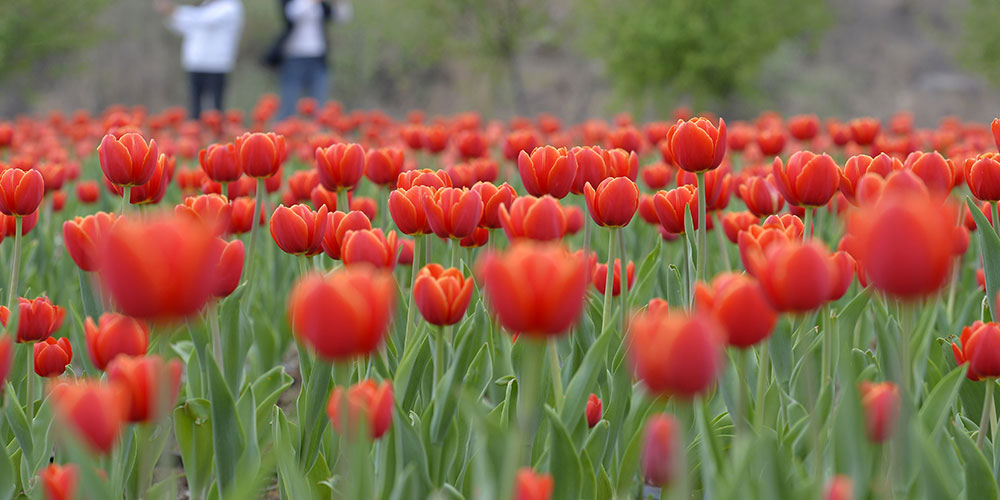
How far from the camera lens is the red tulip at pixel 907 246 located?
2.74ft

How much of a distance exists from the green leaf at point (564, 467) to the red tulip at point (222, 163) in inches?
45.6

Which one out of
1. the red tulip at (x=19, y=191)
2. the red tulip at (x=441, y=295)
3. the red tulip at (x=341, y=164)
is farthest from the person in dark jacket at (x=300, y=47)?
the red tulip at (x=441, y=295)

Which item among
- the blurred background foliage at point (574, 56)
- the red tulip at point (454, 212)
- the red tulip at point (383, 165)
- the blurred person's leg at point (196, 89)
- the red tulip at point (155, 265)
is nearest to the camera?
the red tulip at point (155, 265)

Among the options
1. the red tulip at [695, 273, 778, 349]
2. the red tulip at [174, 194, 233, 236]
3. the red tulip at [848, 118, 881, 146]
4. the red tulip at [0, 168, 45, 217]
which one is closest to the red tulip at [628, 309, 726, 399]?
the red tulip at [695, 273, 778, 349]

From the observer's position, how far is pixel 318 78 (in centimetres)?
919

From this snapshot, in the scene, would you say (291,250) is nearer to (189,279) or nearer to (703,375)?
(189,279)

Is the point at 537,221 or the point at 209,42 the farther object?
the point at 209,42

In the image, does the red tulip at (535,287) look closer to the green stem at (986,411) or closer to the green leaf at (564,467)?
the green leaf at (564,467)

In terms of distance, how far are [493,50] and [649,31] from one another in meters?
3.15

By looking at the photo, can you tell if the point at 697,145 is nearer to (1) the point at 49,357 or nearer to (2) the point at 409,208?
(2) the point at 409,208

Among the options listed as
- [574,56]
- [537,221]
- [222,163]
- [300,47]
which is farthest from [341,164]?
[574,56]

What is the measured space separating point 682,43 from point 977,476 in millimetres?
10113

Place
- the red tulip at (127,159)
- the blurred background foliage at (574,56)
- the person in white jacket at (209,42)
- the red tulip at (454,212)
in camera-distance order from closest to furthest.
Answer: the red tulip at (454,212)
the red tulip at (127,159)
the person in white jacket at (209,42)
the blurred background foliage at (574,56)

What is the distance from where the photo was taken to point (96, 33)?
13.6 meters
